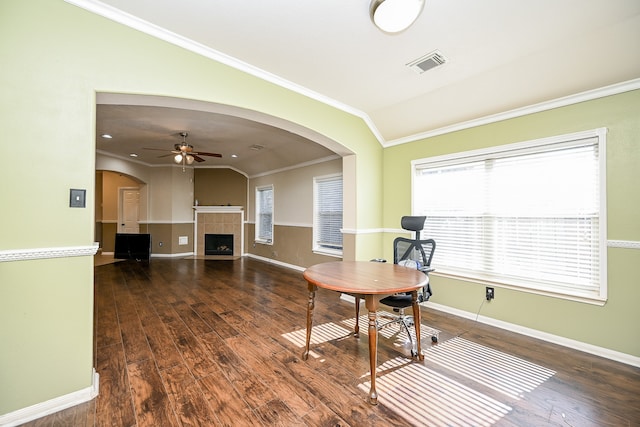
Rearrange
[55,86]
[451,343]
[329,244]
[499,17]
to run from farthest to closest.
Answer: [329,244]
[451,343]
[499,17]
[55,86]

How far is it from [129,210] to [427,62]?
8867 millimetres

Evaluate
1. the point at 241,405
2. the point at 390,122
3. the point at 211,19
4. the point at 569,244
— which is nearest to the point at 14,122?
the point at 211,19

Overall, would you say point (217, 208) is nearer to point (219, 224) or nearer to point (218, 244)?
point (219, 224)

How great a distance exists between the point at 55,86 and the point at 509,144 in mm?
4004

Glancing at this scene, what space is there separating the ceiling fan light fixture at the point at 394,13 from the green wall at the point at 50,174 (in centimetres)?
178

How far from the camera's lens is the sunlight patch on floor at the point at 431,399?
163cm

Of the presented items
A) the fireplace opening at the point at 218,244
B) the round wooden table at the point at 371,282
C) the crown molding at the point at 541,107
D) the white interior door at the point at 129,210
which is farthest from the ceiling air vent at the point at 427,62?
the white interior door at the point at 129,210

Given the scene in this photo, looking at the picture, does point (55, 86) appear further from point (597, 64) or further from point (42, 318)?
point (597, 64)

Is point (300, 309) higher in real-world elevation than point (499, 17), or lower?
lower

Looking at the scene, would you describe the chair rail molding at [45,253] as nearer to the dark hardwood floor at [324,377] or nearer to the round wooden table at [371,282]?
the dark hardwood floor at [324,377]

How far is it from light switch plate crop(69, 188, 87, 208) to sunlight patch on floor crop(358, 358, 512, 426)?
2328 millimetres

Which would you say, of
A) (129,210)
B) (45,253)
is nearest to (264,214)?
(129,210)

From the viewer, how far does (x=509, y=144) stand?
2908 millimetres

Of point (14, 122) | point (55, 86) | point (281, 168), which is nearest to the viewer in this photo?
point (14, 122)
